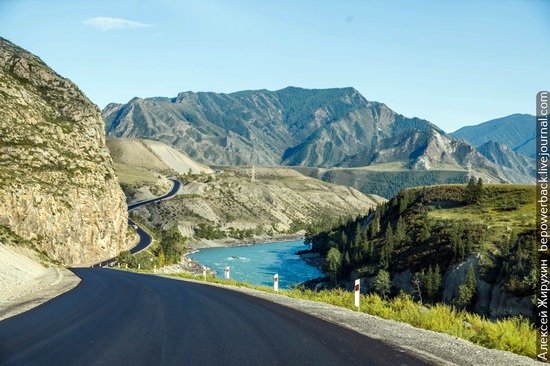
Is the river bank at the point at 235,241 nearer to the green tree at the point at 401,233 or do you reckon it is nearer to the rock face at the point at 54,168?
the rock face at the point at 54,168

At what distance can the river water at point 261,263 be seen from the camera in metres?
95.9

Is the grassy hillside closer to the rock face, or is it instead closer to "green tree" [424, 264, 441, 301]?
"green tree" [424, 264, 441, 301]

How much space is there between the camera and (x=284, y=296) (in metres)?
21.5

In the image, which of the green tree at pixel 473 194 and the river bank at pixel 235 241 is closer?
the green tree at pixel 473 194

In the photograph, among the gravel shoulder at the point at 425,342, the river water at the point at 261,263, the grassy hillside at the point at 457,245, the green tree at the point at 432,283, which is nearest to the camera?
the gravel shoulder at the point at 425,342

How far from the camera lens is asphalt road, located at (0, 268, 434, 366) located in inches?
337

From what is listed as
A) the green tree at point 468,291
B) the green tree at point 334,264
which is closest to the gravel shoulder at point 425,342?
the green tree at point 468,291

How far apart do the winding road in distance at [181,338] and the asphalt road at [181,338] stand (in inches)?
0.6

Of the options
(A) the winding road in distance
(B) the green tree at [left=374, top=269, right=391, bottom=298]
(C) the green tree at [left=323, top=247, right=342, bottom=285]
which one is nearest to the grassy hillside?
(C) the green tree at [left=323, top=247, right=342, bottom=285]

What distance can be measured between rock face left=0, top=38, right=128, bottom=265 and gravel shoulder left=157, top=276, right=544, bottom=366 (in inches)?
2312

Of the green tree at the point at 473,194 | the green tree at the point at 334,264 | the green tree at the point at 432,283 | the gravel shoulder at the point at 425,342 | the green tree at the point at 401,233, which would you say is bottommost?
the green tree at the point at 334,264

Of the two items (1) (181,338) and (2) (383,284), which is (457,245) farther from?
(1) (181,338)

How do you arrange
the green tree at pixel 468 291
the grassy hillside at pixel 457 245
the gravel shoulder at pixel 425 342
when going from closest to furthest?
1. the gravel shoulder at pixel 425 342
2. the green tree at pixel 468 291
3. the grassy hillside at pixel 457 245

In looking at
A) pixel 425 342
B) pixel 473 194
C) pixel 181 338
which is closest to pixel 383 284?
pixel 473 194
